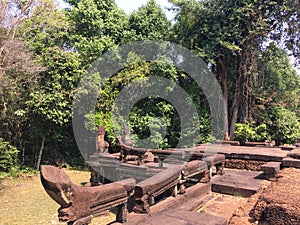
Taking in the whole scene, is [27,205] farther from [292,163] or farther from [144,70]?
[144,70]

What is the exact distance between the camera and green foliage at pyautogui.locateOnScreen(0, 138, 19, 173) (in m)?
9.46

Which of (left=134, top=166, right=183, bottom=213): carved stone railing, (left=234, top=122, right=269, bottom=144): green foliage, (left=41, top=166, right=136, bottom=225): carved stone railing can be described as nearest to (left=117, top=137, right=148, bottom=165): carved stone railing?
(left=134, top=166, right=183, bottom=213): carved stone railing

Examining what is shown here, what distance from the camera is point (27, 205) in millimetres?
7051

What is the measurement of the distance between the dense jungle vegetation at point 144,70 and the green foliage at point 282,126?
0.04 m

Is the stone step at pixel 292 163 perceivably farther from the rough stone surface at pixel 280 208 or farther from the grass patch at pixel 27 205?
the grass patch at pixel 27 205

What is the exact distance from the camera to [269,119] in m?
12.1

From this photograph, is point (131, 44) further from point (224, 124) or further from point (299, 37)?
point (299, 37)

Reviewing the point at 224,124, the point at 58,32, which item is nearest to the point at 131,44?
the point at 58,32

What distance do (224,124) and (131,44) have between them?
5970mm

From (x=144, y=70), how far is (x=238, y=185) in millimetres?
7837

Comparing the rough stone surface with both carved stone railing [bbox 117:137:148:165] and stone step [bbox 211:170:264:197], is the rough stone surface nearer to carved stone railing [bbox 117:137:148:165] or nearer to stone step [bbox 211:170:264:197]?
stone step [bbox 211:170:264:197]

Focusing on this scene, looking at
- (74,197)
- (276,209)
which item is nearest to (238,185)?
(276,209)

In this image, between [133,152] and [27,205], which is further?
[27,205]

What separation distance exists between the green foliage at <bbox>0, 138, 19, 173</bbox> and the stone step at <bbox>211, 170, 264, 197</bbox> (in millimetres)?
7818
